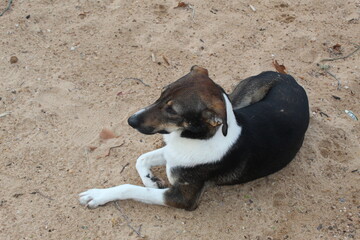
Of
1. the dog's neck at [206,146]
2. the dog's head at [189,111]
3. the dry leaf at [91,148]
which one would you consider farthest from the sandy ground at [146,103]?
the dog's head at [189,111]

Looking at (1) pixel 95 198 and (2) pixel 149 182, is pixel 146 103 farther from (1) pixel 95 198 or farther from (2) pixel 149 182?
(1) pixel 95 198

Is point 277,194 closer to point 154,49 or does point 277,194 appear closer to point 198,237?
point 198,237

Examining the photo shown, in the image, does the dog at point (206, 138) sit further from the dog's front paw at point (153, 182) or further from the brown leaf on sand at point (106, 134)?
the brown leaf on sand at point (106, 134)

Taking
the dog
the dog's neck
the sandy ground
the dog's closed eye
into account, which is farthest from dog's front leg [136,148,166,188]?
the dog's closed eye

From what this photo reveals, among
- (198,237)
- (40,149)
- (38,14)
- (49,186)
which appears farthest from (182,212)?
(38,14)

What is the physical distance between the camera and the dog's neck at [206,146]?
173 inches

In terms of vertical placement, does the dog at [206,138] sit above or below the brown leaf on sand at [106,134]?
above

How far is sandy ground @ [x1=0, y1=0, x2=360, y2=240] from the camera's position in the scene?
4766 millimetres

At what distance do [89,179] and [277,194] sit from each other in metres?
2.26

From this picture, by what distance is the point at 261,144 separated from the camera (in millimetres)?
4676

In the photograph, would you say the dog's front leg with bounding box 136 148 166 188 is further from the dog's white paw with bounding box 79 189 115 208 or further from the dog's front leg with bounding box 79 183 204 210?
the dog's white paw with bounding box 79 189 115 208

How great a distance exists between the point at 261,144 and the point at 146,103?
206cm

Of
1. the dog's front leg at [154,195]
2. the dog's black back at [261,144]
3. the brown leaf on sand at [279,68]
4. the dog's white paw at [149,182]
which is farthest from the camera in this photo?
the brown leaf on sand at [279,68]

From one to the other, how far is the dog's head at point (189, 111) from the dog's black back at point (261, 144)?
0.47 metres
